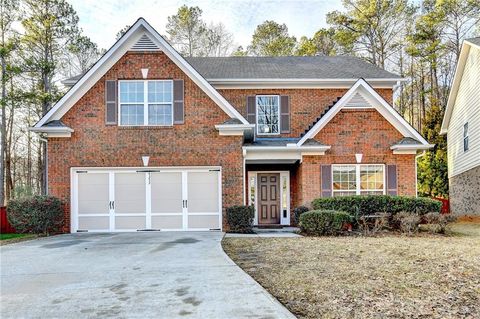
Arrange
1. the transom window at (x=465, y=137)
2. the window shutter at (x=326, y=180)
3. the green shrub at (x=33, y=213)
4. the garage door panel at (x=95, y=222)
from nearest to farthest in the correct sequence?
1. the green shrub at (x=33, y=213)
2. the garage door panel at (x=95, y=222)
3. the window shutter at (x=326, y=180)
4. the transom window at (x=465, y=137)

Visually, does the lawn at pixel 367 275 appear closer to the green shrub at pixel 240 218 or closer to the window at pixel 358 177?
the green shrub at pixel 240 218

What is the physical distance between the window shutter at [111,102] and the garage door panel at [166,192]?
2.46 m

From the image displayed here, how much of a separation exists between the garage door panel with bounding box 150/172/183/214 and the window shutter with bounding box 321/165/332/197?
5360mm

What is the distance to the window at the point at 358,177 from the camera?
16375mm

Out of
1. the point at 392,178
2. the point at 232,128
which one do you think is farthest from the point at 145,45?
the point at 392,178

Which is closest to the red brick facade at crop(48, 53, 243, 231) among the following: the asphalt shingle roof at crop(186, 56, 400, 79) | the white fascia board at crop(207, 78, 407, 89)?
the white fascia board at crop(207, 78, 407, 89)

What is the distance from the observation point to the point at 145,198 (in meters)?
15.3

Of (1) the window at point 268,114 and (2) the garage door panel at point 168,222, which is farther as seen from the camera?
(1) the window at point 268,114

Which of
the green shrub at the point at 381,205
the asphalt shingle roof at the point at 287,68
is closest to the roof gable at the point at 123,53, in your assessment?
the asphalt shingle roof at the point at 287,68

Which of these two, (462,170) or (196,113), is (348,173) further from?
(462,170)

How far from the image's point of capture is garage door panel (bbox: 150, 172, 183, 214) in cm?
1529

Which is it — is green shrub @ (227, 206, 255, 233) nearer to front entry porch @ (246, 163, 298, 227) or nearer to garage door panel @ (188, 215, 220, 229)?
garage door panel @ (188, 215, 220, 229)

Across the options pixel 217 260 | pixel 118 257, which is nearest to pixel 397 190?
pixel 217 260

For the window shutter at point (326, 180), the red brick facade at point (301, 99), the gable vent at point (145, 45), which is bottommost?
the window shutter at point (326, 180)
